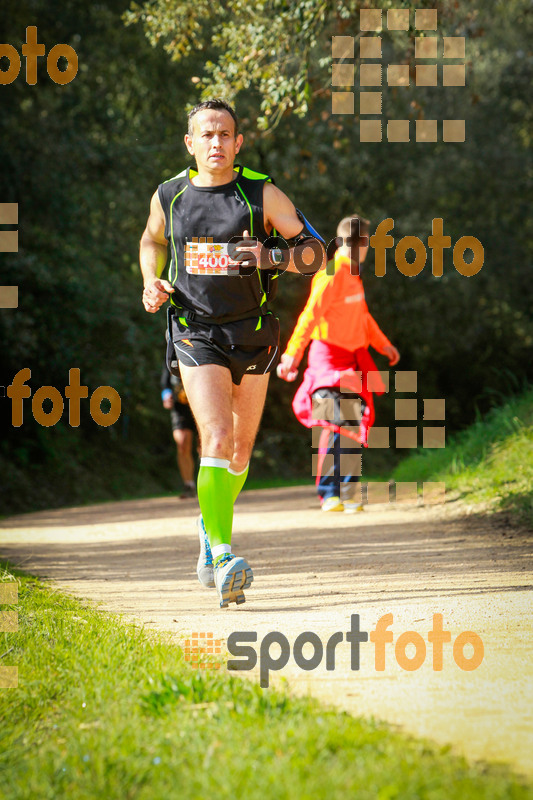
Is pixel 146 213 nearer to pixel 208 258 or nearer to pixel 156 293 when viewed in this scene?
pixel 208 258

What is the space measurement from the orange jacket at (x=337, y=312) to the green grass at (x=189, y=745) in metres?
→ 5.33

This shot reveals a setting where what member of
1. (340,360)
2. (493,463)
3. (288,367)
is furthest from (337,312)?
(493,463)

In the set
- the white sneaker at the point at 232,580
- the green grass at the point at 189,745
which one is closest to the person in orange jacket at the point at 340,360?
the white sneaker at the point at 232,580

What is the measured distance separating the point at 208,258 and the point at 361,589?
178 centimetres

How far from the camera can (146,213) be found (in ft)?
62.0

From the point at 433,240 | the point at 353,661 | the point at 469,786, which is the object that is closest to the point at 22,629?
the point at 353,661

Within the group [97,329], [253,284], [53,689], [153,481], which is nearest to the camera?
[53,689]

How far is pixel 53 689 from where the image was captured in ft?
10.2

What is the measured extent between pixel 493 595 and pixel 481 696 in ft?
5.18

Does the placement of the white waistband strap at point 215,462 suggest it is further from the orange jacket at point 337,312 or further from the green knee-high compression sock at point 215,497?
the orange jacket at point 337,312

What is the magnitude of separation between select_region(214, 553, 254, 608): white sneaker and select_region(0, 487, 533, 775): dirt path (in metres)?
0.08

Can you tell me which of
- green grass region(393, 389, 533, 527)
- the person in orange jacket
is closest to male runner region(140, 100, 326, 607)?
green grass region(393, 389, 533, 527)

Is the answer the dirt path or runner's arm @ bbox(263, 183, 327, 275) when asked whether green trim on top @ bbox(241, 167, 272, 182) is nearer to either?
runner's arm @ bbox(263, 183, 327, 275)

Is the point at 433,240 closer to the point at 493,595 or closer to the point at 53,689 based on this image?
the point at 493,595
